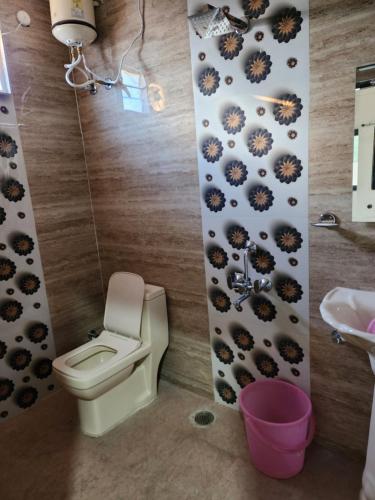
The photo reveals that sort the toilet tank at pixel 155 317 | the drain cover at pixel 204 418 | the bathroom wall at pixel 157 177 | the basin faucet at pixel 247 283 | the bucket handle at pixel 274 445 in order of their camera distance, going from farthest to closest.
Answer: the toilet tank at pixel 155 317 → the drain cover at pixel 204 418 → the bathroom wall at pixel 157 177 → the basin faucet at pixel 247 283 → the bucket handle at pixel 274 445

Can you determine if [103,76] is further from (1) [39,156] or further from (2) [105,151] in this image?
(1) [39,156]

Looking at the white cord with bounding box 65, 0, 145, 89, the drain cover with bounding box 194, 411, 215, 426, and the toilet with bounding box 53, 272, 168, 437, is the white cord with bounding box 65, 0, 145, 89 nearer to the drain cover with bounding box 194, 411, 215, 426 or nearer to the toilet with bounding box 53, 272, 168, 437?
the toilet with bounding box 53, 272, 168, 437

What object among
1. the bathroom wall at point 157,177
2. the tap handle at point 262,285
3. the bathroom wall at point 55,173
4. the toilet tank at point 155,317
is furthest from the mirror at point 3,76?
the tap handle at point 262,285

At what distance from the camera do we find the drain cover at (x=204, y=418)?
6.33 ft

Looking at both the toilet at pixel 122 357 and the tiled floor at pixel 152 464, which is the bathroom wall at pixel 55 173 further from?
the tiled floor at pixel 152 464

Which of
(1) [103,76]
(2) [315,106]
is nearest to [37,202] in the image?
(1) [103,76]

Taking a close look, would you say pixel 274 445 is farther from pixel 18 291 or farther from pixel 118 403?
pixel 18 291

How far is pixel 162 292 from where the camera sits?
212cm

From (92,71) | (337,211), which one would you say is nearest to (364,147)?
(337,211)

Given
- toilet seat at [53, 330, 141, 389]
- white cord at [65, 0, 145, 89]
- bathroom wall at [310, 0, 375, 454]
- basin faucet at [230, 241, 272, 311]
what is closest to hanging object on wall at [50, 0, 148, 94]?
white cord at [65, 0, 145, 89]

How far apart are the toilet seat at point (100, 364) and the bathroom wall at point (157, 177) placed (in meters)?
0.35

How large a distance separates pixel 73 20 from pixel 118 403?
6.93ft

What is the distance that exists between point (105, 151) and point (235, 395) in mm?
1742

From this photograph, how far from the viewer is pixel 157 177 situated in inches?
78.9
